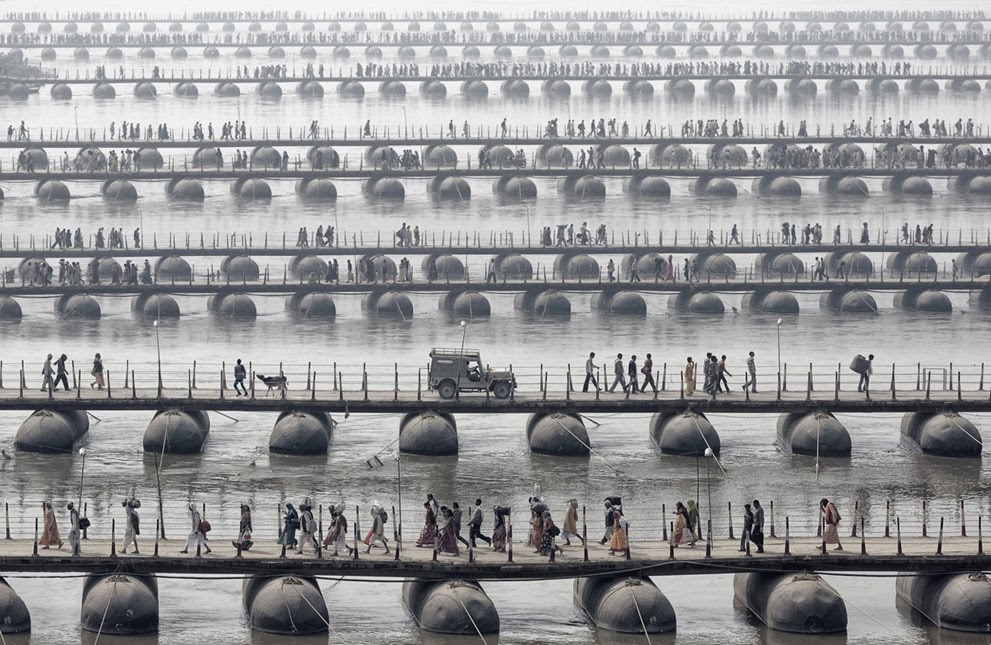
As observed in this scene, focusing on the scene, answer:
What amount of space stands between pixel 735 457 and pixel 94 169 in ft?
242

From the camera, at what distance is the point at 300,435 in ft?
270

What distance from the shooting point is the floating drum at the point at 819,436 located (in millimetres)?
82750

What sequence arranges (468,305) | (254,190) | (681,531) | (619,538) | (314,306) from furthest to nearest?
(254,190) → (468,305) → (314,306) → (681,531) → (619,538)

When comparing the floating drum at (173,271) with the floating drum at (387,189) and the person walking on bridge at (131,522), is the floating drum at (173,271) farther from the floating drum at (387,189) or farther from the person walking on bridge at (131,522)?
the person walking on bridge at (131,522)

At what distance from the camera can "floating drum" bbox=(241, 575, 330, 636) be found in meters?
60.8

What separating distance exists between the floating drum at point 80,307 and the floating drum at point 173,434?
3126 cm

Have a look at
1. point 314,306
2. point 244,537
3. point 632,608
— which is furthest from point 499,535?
point 314,306

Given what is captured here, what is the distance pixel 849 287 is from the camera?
117375mm

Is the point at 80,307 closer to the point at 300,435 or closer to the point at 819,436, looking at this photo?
the point at 300,435

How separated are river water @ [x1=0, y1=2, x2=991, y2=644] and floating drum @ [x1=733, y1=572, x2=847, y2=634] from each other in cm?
41

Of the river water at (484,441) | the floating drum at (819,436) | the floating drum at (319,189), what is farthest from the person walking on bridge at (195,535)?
the floating drum at (319,189)

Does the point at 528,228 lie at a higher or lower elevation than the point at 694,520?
higher

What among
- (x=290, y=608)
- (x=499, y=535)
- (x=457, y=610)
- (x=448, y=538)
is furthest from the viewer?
(x=499, y=535)

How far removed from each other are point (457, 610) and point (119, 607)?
9.23 metres
